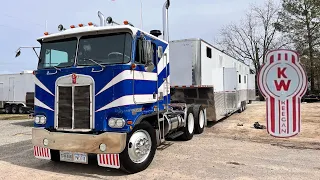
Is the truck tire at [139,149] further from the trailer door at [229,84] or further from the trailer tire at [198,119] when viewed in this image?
the trailer door at [229,84]

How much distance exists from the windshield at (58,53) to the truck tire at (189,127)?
426 cm

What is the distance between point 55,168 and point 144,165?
1935 millimetres

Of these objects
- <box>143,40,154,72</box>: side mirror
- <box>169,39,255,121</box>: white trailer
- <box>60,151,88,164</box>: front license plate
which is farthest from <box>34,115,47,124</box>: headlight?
<box>169,39,255,121</box>: white trailer

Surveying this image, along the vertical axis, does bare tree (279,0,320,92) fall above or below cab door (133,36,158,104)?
above

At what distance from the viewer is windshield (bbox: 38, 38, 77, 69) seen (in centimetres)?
586

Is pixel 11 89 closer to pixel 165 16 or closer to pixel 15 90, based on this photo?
pixel 15 90

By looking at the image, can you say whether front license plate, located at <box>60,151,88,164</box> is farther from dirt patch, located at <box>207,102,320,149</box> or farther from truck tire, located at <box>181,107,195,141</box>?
dirt patch, located at <box>207,102,320,149</box>

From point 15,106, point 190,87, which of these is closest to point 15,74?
point 15,106

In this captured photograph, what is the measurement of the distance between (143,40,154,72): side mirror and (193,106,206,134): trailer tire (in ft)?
13.6


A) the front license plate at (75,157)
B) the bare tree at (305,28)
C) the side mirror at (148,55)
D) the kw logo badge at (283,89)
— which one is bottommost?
the front license plate at (75,157)

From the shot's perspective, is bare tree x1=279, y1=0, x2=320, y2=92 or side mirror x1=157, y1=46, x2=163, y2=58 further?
bare tree x1=279, y1=0, x2=320, y2=92

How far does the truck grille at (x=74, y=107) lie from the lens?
549 centimetres

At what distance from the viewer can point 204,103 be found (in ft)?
35.2

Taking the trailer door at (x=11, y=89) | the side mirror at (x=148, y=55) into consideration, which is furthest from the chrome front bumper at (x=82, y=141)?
the trailer door at (x=11, y=89)
